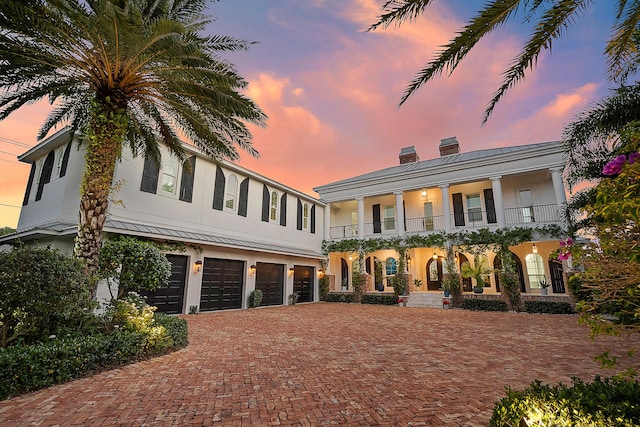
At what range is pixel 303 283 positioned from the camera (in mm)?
17656

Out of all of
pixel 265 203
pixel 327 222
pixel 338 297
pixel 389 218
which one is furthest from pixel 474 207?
pixel 265 203

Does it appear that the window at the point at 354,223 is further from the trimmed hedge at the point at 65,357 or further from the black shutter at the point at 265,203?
the trimmed hedge at the point at 65,357

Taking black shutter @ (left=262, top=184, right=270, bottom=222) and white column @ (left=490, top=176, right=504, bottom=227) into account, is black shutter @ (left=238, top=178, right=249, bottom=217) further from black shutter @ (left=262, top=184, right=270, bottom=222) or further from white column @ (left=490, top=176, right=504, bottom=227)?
white column @ (left=490, top=176, right=504, bottom=227)

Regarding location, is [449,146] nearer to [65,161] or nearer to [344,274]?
[344,274]

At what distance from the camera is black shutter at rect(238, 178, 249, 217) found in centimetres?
1440

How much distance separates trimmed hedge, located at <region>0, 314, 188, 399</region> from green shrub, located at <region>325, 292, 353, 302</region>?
12919 mm

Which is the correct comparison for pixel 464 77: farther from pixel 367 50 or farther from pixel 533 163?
pixel 533 163

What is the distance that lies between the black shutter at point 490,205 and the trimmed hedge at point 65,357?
17.1m

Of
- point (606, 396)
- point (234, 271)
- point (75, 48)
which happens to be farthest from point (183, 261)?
point (606, 396)

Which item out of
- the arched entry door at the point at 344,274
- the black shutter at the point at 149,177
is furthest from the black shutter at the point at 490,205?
the black shutter at the point at 149,177

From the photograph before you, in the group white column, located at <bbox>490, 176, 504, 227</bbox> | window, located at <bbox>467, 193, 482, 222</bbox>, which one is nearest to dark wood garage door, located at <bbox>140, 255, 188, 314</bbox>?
white column, located at <bbox>490, 176, 504, 227</bbox>

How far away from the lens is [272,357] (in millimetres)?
5570

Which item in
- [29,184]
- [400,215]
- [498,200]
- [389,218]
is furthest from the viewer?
[389,218]

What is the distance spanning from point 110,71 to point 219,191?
7.75m
